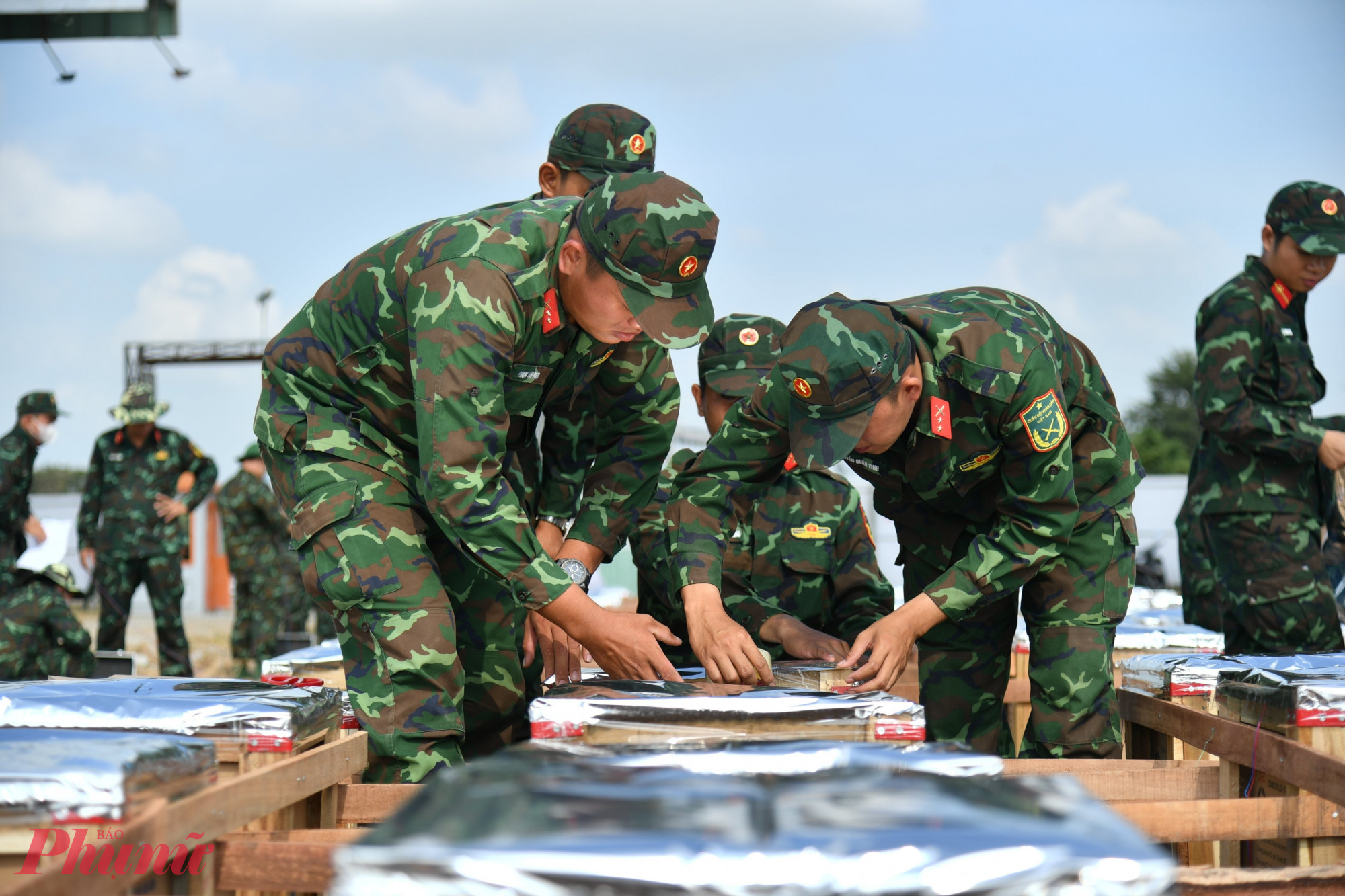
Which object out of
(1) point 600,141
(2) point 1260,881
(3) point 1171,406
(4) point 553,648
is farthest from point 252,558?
(3) point 1171,406

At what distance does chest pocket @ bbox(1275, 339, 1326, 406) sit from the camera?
15.1ft

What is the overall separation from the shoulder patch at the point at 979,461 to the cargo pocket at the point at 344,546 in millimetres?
1450

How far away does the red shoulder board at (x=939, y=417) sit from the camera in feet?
9.37

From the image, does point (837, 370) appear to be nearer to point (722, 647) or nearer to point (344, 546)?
point (722, 647)

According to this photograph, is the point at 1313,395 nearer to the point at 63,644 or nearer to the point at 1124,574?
the point at 1124,574

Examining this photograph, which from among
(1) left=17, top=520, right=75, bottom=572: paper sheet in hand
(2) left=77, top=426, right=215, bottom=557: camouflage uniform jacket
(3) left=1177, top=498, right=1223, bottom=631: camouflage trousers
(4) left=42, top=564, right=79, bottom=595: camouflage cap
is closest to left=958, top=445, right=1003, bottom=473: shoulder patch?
(3) left=1177, top=498, right=1223, bottom=631: camouflage trousers

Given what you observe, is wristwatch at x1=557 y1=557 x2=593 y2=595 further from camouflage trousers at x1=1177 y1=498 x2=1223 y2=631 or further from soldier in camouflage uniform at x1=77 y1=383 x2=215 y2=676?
soldier in camouflage uniform at x1=77 y1=383 x2=215 y2=676

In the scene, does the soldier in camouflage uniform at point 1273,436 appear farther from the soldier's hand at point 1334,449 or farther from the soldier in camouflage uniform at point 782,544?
the soldier in camouflage uniform at point 782,544

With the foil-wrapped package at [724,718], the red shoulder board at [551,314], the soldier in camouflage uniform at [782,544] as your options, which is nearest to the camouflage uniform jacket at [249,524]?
the soldier in camouflage uniform at [782,544]

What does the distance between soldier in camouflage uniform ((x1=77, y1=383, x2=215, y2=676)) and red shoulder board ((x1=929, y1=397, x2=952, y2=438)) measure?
279 inches

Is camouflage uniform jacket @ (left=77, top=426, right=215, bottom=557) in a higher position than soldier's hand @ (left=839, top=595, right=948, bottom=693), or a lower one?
higher

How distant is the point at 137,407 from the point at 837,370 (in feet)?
24.3

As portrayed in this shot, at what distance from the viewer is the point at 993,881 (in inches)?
44.4

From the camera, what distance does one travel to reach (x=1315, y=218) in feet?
14.7
